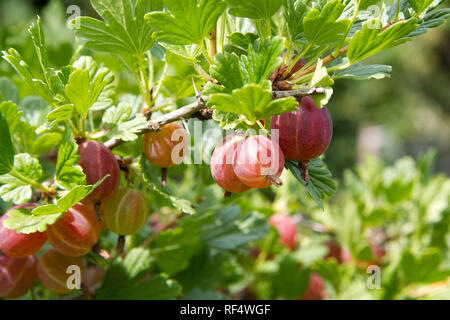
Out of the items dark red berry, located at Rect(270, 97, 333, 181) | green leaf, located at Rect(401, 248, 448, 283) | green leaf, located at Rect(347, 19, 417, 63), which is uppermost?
green leaf, located at Rect(347, 19, 417, 63)

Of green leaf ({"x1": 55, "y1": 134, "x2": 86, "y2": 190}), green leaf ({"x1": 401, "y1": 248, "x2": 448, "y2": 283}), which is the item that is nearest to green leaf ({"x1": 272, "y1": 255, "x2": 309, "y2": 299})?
green leaf ({"x1": 401, "y1": 248, "x2": 448, "y2": 283})

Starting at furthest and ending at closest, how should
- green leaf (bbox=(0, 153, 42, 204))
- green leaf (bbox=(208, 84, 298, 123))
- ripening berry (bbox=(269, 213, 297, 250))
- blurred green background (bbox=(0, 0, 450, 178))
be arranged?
blurred green background (bbox=(0, 0, 450, 178))
ripening berry (bbox=(269, 213, 297, 250))
green leaf (bbox=(0, 153, 42, 204))
green leaf (bbox=(208, 84, 298, 123))

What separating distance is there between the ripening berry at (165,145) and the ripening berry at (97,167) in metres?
0.04

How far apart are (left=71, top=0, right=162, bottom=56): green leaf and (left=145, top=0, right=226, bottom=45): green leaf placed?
0.05 m

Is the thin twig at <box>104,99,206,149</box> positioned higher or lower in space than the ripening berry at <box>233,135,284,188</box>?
higher

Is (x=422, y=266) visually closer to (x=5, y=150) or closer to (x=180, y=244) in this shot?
(x=180, y=244)

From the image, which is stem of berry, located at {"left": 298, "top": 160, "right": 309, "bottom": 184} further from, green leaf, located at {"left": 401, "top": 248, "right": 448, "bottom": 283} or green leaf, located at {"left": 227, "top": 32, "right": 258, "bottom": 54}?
green leaf, located at {"left": 401, "top": 248, "right": 448, "bottom": 283}

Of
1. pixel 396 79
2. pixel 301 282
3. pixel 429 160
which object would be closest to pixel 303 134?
pixel 301 282

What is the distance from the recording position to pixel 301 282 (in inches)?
30.7

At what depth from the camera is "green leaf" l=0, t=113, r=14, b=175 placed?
44 cm

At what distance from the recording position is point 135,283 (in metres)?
0.59

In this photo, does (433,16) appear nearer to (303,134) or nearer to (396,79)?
(303,134)

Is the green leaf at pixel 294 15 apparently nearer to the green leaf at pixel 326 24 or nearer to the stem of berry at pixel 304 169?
the green leaf at pixel 326 24
